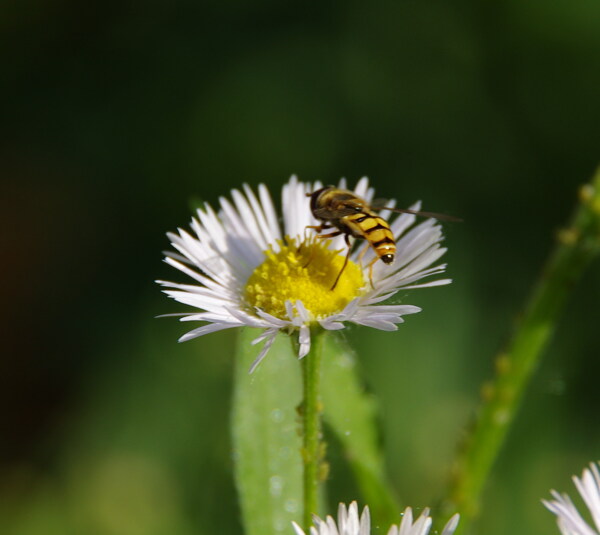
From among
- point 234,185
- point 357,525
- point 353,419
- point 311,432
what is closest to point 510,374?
point 353,419

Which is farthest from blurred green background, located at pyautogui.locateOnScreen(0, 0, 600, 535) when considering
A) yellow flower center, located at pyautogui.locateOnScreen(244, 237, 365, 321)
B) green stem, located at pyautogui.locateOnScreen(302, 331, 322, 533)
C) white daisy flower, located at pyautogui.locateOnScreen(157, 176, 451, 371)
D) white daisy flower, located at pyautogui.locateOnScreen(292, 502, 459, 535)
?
white daisy flower, located at pyautogui.locateOnScreen(292, 502, 459, 535)

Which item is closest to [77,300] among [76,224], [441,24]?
[76,224]

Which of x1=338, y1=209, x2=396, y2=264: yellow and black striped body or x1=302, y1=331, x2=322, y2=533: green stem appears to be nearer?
x1=302, y1=331, x2=322, y2=533: green stem

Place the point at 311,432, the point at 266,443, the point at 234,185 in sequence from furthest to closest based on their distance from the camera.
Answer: the point at 234,185
the point at 266,443
the point at 311,432

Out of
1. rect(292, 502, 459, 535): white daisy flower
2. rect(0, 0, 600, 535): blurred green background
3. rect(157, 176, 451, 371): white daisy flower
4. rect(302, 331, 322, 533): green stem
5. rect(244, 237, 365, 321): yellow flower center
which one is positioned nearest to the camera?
rect(292, 502, 459, 535): white daisy flower

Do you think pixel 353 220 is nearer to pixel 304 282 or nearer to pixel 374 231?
pixel 374 231

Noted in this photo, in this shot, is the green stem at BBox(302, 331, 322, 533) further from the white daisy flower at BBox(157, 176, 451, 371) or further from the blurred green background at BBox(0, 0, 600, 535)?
the blurred green background at BBox(0, 0, 600, 535)

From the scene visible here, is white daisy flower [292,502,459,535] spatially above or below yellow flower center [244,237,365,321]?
below
